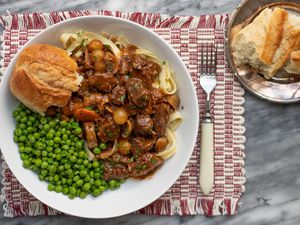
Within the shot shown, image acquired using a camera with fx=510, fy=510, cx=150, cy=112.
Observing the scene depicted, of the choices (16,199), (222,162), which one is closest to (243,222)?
(222,162)

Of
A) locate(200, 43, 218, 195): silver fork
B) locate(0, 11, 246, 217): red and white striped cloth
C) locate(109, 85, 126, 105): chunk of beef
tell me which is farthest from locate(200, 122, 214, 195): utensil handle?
locate(109, 85, 126, 105): chunk of beef

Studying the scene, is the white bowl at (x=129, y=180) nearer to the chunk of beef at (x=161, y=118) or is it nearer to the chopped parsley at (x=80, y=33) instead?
the chopped parsley at (x=80, y=33)

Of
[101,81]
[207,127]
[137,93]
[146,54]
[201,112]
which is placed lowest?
[207,127]

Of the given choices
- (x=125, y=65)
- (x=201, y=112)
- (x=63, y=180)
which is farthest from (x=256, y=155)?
(x=63, y=180)

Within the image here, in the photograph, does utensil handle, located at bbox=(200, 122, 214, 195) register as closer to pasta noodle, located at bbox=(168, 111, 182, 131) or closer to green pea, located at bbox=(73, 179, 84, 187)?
pasta noodle, located at bbox=(168, 111, 182, 131)

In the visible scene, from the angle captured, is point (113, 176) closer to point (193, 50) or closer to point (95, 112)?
point (95, 112)

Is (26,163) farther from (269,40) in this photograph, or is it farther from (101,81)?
(269,40)
